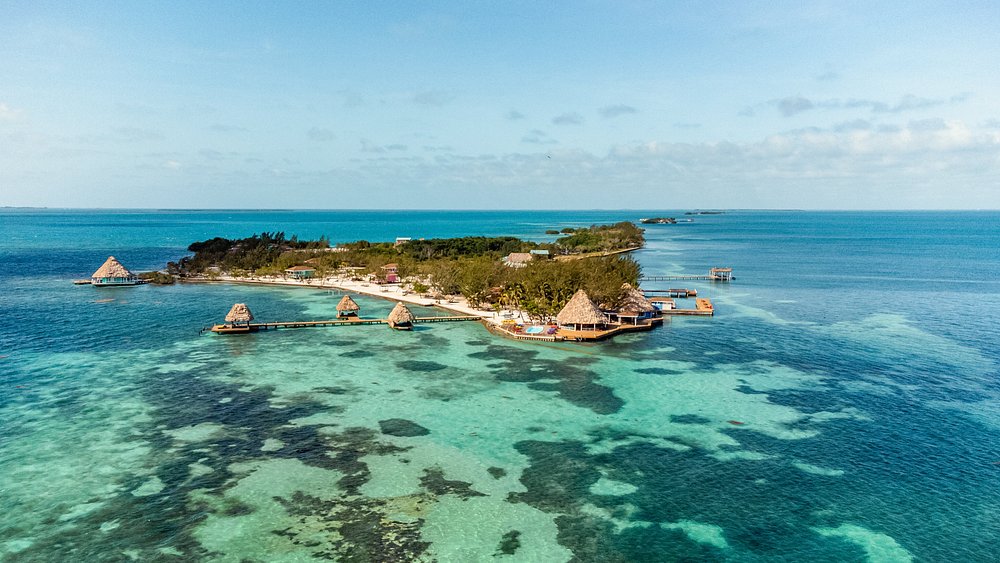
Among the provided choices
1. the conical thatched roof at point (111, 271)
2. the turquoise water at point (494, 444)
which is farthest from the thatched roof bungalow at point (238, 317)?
the conical thatched roof at point (111, 271)

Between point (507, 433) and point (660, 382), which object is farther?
point (660, 382)

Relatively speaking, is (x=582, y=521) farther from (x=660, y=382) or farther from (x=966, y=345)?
(x=966, y=345)

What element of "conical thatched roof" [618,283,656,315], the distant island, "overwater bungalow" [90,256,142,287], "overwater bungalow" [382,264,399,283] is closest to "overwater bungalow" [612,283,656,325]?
"conical thatched roof" [618,283,656,315]

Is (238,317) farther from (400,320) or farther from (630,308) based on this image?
(630,308)

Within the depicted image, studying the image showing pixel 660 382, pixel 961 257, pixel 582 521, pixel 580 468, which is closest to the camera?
pixel 582 521

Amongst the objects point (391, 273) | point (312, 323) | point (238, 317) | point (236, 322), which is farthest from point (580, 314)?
point (391, 273)

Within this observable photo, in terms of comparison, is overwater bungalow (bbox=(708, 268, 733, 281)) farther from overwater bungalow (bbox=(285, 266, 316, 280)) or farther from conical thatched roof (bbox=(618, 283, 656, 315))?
overwater bungalow (bbox=(285, 266, 316, 280))

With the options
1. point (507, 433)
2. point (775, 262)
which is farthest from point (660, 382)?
point (775, 262)
